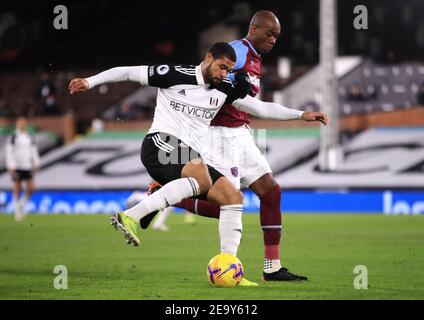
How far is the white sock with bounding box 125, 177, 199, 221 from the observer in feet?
25.9

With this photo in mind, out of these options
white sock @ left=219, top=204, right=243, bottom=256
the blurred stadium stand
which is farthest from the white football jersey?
the blurred stadium stand

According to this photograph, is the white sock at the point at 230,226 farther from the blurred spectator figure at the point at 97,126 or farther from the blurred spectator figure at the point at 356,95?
the blurred spectator figure at the point at 97,126

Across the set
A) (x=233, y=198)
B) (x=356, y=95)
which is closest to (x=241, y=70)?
(x=233, y=198)

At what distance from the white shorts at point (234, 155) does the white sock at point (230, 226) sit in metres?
0.47

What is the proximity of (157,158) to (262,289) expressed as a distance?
4.59 feet

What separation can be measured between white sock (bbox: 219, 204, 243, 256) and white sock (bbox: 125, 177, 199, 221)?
0.41m

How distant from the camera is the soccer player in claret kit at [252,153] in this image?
8.77 m

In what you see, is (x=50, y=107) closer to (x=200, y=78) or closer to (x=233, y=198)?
(x=200, y=78)

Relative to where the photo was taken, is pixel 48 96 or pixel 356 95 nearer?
pixel 356 95

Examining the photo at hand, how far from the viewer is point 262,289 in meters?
7.98

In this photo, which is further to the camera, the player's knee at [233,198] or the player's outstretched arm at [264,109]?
the player's outstretched arm at [264,109]

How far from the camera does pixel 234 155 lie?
8.77 meters

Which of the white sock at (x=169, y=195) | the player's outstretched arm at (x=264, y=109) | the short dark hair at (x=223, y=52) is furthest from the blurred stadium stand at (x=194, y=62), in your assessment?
the white sock at (x=169, y=195)

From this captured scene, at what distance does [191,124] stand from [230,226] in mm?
928
